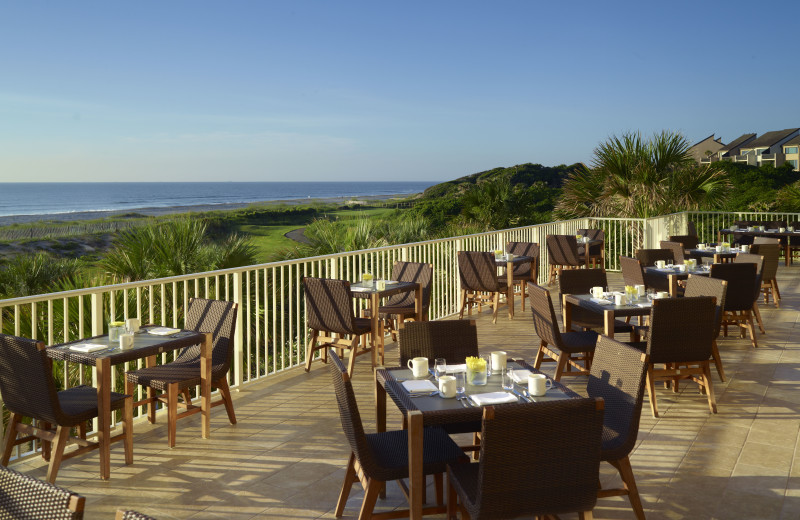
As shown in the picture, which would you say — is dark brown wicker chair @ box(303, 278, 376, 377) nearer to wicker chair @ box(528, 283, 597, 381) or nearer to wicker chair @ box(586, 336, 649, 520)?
wicker chair @ box(528, 283, 597, 381)

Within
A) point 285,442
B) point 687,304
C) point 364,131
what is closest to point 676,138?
point 687,304

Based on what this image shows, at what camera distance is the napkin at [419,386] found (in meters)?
3.32

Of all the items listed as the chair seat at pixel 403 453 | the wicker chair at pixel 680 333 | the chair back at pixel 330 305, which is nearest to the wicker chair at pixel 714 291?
the wicker chair at pixel 680 333

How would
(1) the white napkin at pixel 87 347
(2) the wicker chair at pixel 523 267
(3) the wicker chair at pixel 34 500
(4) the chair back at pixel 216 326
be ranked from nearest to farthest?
1. (3) the wicker chair at pixel 34 500
2. (1) the white napkin at pixel 87 347
3. (4) the chair back at pixel 216 326
4. (2) the wicker chair at pixel 523 267

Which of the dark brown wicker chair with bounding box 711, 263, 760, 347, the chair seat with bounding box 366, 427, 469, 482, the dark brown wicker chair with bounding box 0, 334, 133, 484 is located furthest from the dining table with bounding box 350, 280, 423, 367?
the dark brown wicker chair with bounding box 711, 263, 760, 347

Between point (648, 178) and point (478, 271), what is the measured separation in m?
8.08

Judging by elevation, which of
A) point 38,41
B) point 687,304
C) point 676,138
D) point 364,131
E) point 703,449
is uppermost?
point 38,41

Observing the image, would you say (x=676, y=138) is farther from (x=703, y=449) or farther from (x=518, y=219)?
(x=703, y=449)

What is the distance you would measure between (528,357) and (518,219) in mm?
11606

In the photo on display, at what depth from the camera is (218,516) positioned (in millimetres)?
3504

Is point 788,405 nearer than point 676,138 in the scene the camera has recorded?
Yes

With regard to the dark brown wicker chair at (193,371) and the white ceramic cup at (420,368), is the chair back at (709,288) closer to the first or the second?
the white ceramic cup at (420,368)

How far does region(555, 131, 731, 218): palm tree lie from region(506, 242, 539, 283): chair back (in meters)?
5.71

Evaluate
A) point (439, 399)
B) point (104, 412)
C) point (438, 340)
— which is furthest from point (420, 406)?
point (104, 412)
